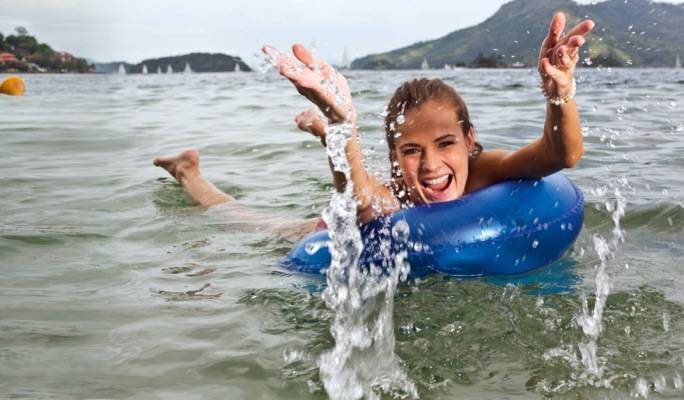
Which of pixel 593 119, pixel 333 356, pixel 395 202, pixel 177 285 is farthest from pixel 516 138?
pixel 333 356

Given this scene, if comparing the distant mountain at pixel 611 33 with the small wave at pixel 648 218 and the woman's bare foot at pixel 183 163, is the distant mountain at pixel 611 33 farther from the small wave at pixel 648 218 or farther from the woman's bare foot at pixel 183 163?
the woman's bare foot at pixel 183 163

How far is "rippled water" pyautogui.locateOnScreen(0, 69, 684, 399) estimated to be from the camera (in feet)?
9.20

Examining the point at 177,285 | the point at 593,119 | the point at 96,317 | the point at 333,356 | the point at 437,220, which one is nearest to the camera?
the point at 333,356

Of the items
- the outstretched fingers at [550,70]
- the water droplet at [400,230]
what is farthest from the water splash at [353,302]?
the outstretched fingers at [550,70]

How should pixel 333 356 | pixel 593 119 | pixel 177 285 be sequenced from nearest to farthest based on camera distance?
1. pixel 333 356
2. pixel 177 285
3. pixel 593 119

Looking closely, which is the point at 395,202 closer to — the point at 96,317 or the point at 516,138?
the point at 96,317

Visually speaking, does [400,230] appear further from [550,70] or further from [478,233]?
[550,70]

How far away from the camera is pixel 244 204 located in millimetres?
6289

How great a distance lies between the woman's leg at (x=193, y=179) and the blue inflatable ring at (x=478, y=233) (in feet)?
7.67

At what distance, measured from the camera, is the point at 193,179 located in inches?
253

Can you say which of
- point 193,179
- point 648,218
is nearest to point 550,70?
point 648,218

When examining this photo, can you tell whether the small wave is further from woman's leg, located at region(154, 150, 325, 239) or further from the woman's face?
woman's leg, located at region(154, 150, 325, 239)

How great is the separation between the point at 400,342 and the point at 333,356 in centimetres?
31

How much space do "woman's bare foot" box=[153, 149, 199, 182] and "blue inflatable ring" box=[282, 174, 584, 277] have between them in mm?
2817
